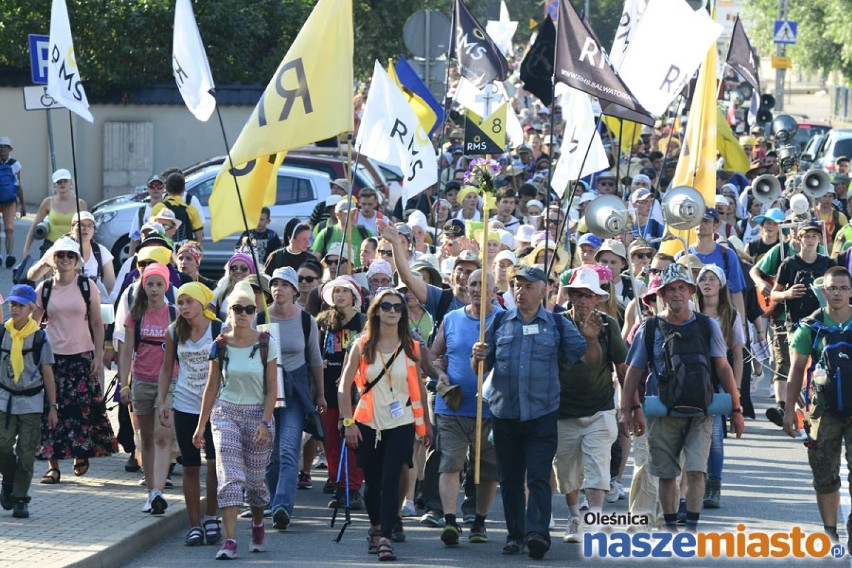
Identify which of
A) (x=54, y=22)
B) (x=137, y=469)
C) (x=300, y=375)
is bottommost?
(x=137, y=469)

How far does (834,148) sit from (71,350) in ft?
81.7

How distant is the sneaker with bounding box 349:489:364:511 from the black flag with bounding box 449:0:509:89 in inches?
306

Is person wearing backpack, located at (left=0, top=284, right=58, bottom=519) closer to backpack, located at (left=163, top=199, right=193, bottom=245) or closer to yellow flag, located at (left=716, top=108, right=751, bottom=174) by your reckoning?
backpack, located at (left=163, top=199, right=193, bottom=245)

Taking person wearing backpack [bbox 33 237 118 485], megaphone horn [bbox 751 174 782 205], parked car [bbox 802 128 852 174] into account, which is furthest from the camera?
parked car [bbox 802 128 852 174]

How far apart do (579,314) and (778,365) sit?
513 centimetres

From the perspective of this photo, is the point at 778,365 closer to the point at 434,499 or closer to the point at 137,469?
the point at 434,499

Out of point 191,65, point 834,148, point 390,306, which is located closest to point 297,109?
point 191,65

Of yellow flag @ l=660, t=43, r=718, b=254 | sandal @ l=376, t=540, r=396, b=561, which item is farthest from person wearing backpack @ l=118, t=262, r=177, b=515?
yellow flag @ l=660, t=43, r=718, b=254

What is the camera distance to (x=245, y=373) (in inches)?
390

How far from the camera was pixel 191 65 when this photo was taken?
12.5 m

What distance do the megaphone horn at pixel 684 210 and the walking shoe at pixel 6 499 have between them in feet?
16.8

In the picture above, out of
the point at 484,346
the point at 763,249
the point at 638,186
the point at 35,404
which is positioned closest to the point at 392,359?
the point at 484,346

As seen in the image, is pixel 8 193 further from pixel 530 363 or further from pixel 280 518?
pixel 530 363

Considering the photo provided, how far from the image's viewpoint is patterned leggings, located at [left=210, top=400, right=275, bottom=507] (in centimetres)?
984
